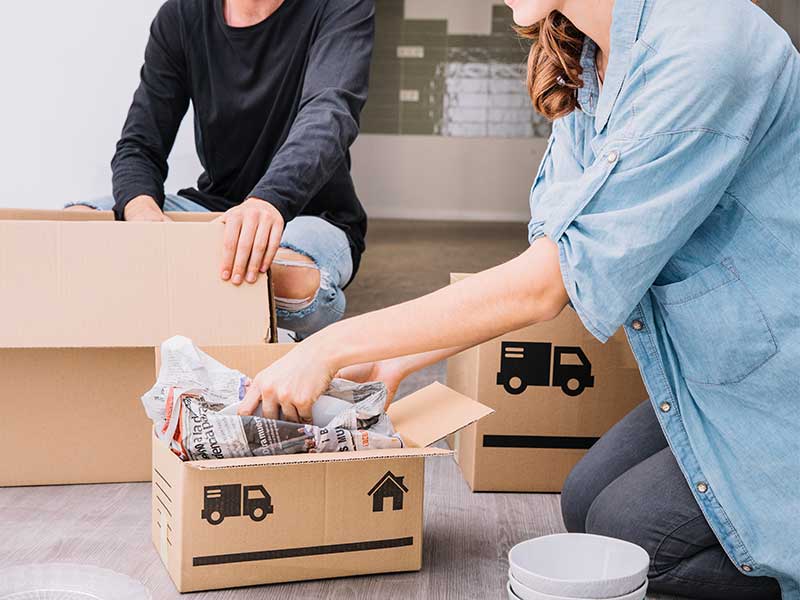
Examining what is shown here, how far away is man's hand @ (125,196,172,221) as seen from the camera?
178cm

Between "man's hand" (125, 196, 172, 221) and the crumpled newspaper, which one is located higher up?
"man's hand" (125, 196, 172, 221)

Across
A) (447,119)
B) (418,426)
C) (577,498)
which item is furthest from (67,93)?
(447,119)

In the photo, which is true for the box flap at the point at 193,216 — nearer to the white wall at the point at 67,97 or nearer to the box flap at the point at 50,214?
the box flap at the point at 50,214

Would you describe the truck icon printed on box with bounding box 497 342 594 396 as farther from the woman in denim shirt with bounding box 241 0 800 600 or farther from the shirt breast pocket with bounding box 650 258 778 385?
the shirt breast pocket with bounding box 650 258 778 385

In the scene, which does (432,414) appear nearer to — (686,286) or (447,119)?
(686,286)

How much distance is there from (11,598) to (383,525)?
1.47ft

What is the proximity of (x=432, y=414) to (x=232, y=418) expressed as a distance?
32cm

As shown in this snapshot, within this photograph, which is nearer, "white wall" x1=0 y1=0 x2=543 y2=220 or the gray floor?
the gray floor

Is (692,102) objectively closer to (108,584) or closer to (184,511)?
(184,511)

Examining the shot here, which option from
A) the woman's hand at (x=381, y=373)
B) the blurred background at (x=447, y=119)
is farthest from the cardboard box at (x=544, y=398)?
the blurred background at (x=447, y=119)

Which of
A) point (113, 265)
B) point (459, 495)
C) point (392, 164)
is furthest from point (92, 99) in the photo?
point (392, 164)

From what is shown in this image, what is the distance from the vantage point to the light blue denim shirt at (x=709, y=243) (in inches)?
35.5

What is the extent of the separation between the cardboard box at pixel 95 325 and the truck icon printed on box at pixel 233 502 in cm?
35

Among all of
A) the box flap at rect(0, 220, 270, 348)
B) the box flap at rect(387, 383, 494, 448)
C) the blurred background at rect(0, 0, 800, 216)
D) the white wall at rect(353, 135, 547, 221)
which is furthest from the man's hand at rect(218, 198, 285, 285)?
the white wall at rect(353, 135, 547, 221)
